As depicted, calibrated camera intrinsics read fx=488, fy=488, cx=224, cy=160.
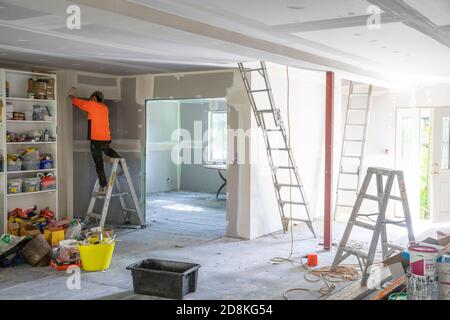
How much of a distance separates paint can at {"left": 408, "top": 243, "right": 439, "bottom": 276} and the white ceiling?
1.66 m

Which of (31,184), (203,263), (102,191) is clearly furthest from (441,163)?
(31,184)

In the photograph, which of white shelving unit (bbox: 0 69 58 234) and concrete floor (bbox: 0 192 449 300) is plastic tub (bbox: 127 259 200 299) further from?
white shelving unit (bbox: 0 69 58 234)

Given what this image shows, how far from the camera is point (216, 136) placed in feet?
37.5

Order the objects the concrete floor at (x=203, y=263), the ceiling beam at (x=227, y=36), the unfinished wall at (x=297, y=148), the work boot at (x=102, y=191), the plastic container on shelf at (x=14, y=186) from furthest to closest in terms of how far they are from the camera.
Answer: the work boot at (x=102, y=191), the unfinished wall at (x=297, y=148), the plastic container on shelf at (x=14, y=186), the concrete floor at (x=203, y=263), the ceiling beam at (x=227, y=36)

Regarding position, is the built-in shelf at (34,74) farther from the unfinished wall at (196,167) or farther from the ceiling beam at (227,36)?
the unfinished wall at (196,167)

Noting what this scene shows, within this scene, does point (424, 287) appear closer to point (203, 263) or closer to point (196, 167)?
point (203, 263)

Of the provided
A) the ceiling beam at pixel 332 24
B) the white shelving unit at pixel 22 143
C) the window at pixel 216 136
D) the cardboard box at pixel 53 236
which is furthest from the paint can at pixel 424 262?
the window at pixel 216 136

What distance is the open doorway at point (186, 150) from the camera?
1123 cm

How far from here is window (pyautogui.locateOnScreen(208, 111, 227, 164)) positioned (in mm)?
11336

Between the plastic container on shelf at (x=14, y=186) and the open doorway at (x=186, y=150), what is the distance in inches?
156

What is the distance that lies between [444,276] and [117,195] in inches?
218

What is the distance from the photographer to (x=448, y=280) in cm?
256

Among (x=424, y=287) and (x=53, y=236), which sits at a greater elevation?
(x=424, y=287)
